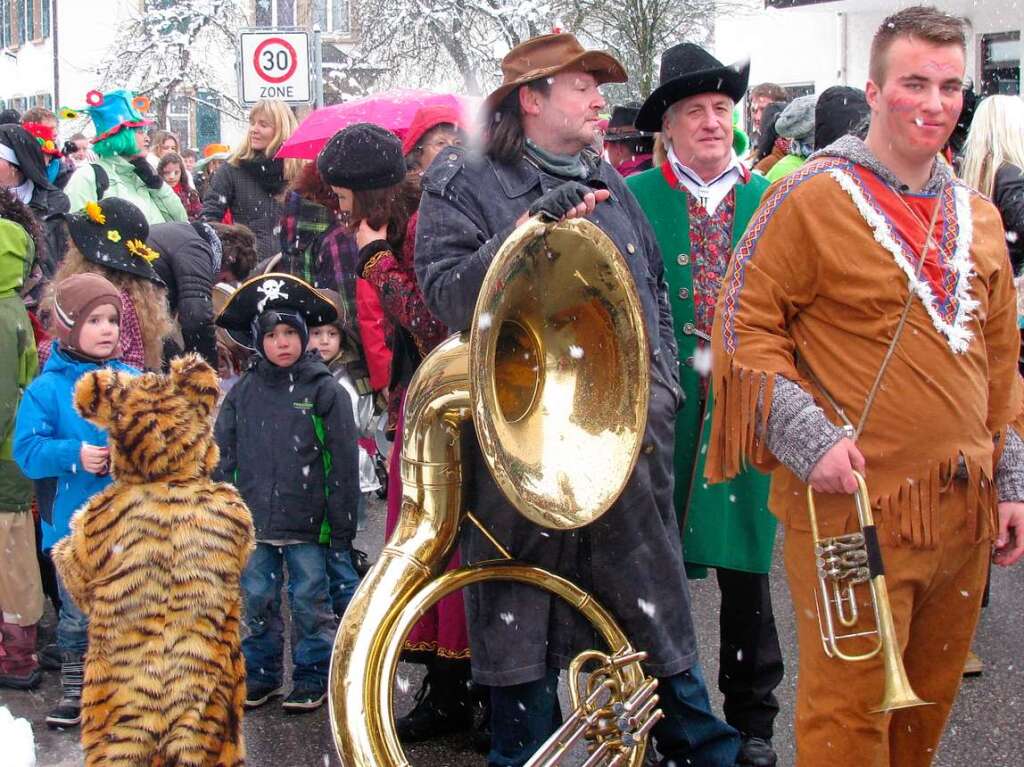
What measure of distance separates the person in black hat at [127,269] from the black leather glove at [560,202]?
2509mm

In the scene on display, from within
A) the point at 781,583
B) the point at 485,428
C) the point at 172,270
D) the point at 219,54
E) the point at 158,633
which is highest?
the point at 219,54

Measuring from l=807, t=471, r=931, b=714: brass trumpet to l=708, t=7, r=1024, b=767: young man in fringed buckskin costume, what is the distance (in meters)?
0.04

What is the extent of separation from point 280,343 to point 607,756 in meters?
1.99

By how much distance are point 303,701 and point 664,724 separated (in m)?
1.45

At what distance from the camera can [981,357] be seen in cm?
277

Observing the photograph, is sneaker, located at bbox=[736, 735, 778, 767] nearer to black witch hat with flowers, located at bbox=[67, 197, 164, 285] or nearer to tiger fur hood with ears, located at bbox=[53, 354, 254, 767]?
tiger fur hood with ears, located at bbox=[53, 354, 254, 767]

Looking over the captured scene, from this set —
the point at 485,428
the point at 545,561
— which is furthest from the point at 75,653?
the point at 485,428

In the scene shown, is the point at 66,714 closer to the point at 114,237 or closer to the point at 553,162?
the point at 114,237

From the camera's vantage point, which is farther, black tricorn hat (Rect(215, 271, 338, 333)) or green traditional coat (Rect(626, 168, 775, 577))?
black tricorn hat (Rect(215, 271, 338, 333))

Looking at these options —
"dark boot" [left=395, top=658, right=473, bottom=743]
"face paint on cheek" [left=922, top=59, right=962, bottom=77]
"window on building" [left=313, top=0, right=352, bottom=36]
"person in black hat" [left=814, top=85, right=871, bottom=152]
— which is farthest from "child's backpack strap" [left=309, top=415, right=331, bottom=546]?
"window on building" [left=313, top=0, right=352, bottom=36]

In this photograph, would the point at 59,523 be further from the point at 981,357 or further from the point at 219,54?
the point at 219,54

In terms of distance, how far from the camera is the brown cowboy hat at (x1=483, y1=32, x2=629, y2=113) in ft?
10.1

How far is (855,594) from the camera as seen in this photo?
2.69 meters

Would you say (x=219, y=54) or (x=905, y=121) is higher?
(x=219, y=54)
